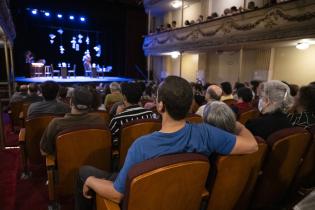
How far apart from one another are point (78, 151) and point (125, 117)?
1.79 ft

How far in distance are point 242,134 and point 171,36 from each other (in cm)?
1051

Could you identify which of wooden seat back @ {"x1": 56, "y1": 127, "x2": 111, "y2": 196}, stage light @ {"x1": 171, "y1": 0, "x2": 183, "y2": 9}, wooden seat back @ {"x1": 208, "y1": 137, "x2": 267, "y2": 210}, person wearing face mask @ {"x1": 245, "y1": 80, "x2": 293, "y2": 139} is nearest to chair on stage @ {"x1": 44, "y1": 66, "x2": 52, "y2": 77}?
stage light @ {"x1": 171, "y1": 0, "x2": 183, "y2": 9}

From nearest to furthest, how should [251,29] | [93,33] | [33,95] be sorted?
1. [33,95]
2. [251,29]
3. [93,33]

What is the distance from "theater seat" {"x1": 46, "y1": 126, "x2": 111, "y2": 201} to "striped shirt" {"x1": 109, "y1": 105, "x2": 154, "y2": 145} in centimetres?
26

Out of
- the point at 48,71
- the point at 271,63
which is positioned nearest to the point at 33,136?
the point at 271,63

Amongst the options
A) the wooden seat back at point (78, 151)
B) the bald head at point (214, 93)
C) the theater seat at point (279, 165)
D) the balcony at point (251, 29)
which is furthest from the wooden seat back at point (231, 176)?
the balcony at point (251, 29)

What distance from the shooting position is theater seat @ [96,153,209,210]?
1030 mm

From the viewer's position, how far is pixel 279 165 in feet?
5.68

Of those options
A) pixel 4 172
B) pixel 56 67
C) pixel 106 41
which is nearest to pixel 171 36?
pixel 106 41

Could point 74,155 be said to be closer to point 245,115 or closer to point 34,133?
point 34,133

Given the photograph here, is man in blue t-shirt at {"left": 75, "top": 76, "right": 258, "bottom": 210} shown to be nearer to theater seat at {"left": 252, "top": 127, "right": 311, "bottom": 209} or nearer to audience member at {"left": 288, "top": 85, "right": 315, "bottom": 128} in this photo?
theater seat at {"left": 252, "top": 127, "right": 311, "bottom": 209}

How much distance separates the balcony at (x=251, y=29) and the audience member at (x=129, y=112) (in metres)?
5.37

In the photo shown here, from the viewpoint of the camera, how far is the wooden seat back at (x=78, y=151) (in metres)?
1.81

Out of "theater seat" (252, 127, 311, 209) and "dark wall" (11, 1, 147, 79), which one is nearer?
"theater seat" (252, 127, 311, 209)
